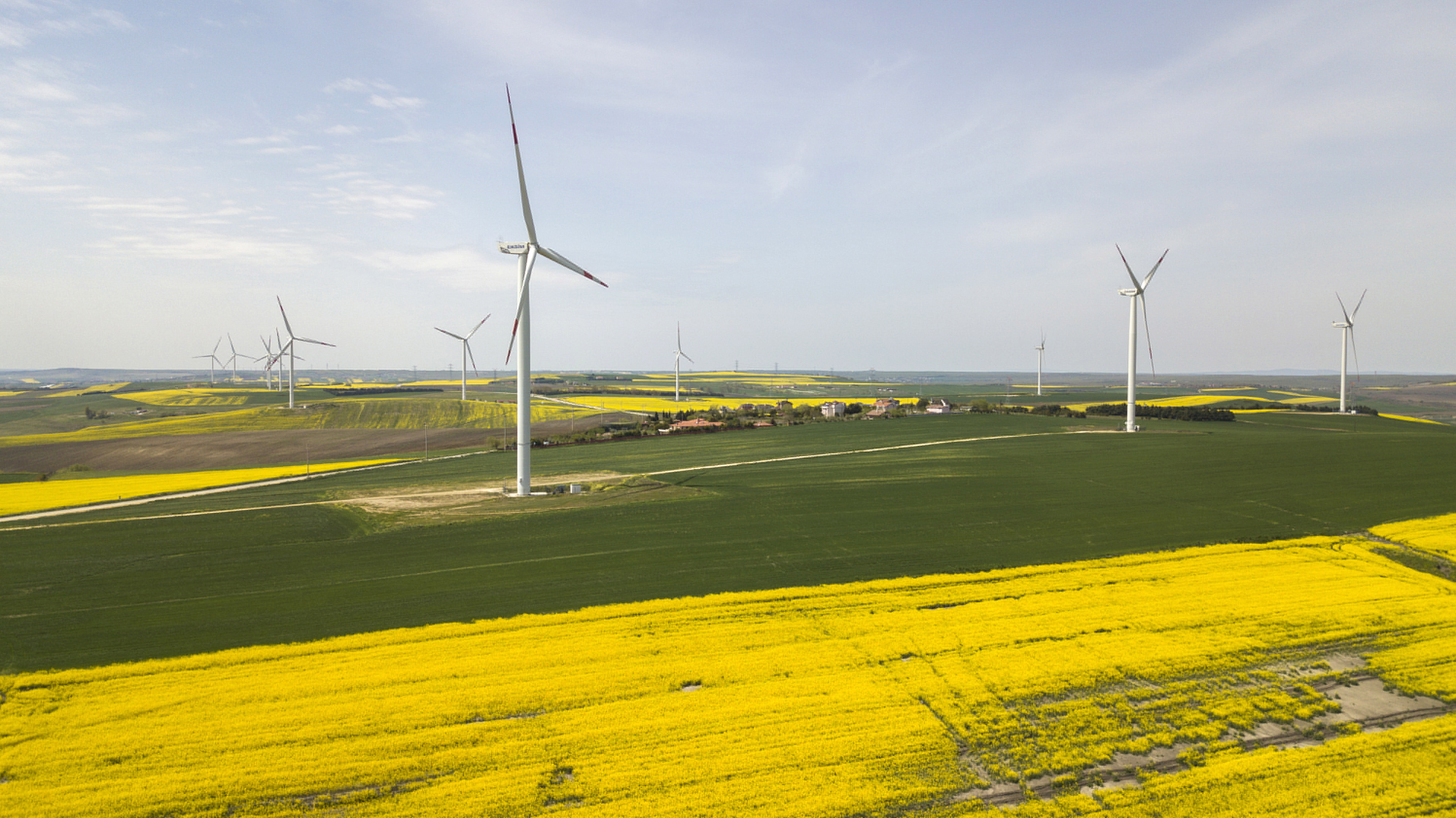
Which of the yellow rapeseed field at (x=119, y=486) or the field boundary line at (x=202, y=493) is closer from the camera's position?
the field boundary line at (x=202, y=493)

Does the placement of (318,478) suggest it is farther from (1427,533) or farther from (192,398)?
(192,398)

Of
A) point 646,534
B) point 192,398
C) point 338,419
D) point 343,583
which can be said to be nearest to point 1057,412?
point 646,534

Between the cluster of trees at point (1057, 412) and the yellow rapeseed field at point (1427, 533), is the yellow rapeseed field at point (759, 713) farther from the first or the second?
the cluster of trees at point (1057, 412)

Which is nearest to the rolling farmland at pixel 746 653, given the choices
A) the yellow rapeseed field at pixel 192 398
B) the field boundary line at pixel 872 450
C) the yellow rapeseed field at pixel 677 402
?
the field boundary line at pixel 872 450

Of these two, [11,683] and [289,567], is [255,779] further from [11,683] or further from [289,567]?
[289,567]

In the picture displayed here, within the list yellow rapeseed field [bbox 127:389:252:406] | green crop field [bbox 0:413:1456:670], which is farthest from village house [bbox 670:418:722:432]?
yellow rapeseed field [bbox 127:389:252:406]
